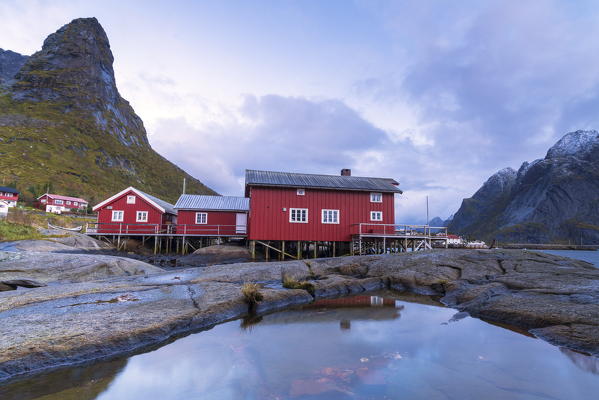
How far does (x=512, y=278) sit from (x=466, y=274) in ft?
6.90

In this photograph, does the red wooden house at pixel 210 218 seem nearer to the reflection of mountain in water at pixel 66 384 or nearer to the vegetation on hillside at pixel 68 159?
the reflection of mountain in water at pixel 66 384

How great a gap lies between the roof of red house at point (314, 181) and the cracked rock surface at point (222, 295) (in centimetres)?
1002

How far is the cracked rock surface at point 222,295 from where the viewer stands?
271 inches

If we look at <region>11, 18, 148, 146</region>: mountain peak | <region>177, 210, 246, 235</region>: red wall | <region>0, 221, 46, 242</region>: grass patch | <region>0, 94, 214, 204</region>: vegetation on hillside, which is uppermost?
<region>11, 18, 148, 146</region>: mountain peak

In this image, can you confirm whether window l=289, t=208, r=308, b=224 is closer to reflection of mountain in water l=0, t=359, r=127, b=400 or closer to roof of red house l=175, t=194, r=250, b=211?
roof of red house l=175, t=194, r=250, b=211

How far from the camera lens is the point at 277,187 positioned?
26.2 m

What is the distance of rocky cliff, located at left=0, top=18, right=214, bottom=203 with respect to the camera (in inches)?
3349

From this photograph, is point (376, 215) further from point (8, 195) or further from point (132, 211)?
point (8, 195)

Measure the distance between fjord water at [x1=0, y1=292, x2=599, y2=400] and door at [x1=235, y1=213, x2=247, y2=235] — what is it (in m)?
24.7

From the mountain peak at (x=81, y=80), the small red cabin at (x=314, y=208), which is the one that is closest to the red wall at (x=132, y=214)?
the small red cabin at (x=314, y=208)

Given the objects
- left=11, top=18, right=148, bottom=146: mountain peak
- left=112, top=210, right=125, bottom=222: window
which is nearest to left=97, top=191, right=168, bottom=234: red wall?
left=112, top=210, right=125, bottom=222: window

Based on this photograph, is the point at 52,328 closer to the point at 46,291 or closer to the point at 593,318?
the point at 46,291

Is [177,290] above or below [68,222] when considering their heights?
below

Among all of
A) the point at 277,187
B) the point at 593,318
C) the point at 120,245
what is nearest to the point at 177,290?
the point at 593,318
